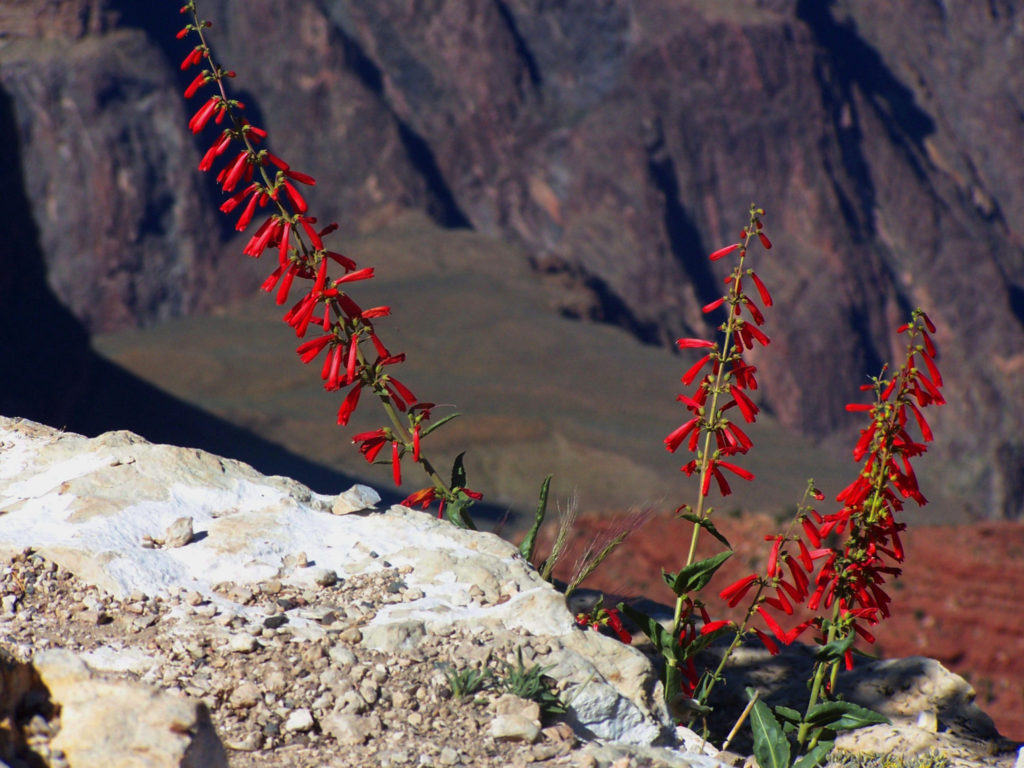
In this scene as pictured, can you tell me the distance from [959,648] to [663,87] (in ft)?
200

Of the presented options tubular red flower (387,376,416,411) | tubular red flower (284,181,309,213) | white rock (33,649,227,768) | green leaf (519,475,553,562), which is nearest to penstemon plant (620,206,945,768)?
green leaf (519,475,553,562)

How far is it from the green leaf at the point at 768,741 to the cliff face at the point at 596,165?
55224 mm

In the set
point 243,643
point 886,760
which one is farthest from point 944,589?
point 243,643

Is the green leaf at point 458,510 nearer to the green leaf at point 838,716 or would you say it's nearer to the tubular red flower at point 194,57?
the green leaf at point 838,716

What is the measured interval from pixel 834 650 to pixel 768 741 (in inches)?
13.2

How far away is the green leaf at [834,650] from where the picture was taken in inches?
127

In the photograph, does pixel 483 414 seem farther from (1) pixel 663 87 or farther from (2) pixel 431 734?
(1) pixel 663 87

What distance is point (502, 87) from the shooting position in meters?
71.1

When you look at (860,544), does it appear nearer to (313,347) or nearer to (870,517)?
(870,517)

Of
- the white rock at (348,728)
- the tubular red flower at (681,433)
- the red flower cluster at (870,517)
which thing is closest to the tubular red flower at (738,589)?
the red flower cluster at (870,517)

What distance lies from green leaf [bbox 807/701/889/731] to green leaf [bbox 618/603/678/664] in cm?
46

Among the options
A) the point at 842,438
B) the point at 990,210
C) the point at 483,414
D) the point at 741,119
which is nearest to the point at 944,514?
the point at 483,414

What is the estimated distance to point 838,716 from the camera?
3.34 meters

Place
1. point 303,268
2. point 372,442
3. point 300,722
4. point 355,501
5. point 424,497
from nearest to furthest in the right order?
point 300,722 → point 303,268 → point 372,442 → point 424,497 → point 355,501
